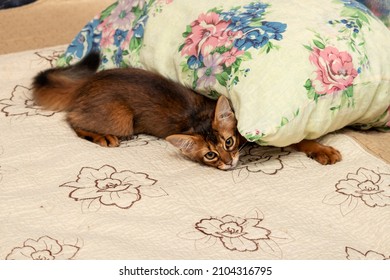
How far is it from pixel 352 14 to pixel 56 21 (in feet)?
4.69

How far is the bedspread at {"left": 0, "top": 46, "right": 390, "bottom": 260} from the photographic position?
1.41 metres

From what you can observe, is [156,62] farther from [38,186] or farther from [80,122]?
[38,186]

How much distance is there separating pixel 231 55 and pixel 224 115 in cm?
17

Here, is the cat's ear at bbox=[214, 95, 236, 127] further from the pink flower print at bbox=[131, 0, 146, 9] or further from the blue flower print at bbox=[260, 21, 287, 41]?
the pink flower print at bbox=[131, 0, 146, 9]

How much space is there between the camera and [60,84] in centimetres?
212

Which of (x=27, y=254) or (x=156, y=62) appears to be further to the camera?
(x=156, y=62)

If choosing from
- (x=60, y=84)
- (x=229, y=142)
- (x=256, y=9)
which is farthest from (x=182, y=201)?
(x=60, y=84)

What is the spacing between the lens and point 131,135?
6.51 feet

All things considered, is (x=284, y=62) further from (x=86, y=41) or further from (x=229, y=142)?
(x=86, y=41)

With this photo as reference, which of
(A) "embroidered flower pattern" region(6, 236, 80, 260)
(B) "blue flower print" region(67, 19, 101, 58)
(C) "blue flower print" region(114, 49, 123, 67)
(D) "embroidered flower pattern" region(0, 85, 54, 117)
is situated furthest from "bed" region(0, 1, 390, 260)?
(B) "blue flower print" region(67, 19, 101, 58)

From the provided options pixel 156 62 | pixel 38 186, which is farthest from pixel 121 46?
pixel 38 186

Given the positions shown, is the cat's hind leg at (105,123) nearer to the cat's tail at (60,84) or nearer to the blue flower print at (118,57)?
the cat's tail at (60,84)

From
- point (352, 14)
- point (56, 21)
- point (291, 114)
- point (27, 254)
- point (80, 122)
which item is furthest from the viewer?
point (56, 21)

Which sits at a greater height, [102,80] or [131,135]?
[102,80]
